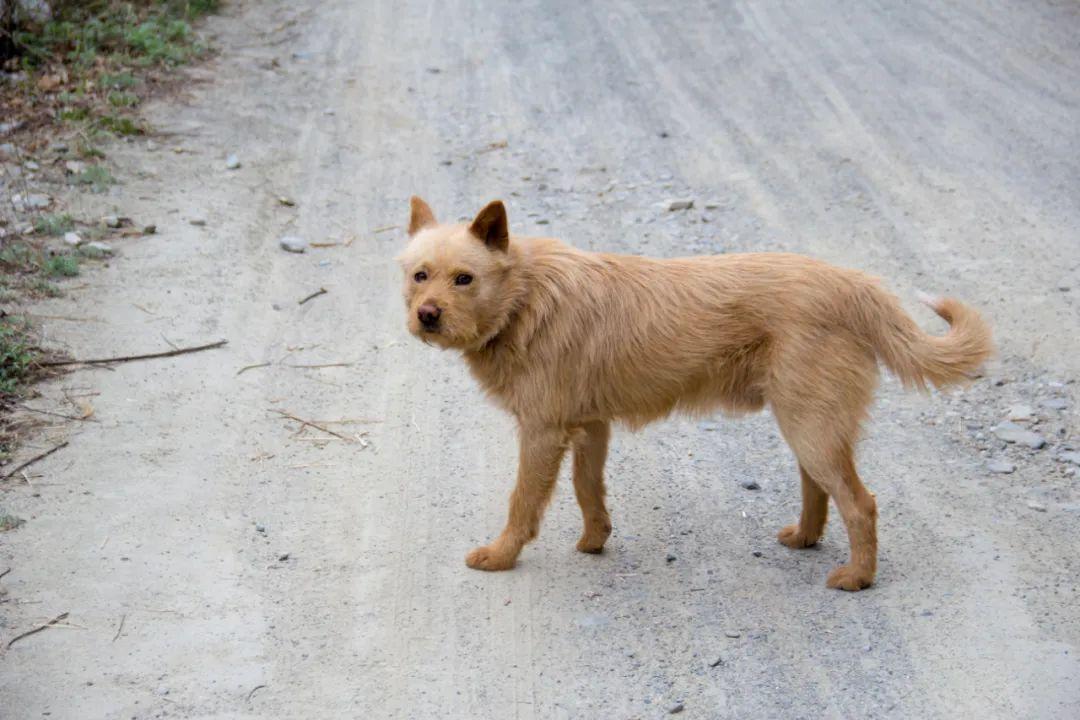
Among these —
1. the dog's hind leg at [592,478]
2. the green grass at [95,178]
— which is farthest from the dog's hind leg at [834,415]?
the green grass at [95,178]

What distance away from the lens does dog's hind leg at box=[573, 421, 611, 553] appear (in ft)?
18.6

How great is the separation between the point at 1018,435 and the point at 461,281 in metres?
3.66

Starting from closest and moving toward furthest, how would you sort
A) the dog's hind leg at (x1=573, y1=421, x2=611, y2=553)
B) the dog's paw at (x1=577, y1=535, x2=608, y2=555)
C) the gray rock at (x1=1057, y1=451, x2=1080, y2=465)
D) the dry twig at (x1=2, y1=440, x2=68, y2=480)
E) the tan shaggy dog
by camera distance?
1. the tan shaggy dog
2. the dog's hind leg at (x1=573, y1=421, x2=611, y2=553)
3. the dog's paw at (x1=577, y1=535, x2=608, y2=555)
4. the dry twig at (x1=2, y1=440, x2=68, y2=480)
5. the gray rock at (x1=1057, y1=451, x2=1080, y2=465)

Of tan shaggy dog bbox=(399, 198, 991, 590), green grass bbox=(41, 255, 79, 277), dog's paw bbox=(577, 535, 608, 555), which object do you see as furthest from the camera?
green grass bbox=(41, 255, 79, 277)

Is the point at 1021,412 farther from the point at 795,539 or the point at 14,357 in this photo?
the point at 14,357

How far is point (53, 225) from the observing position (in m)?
8.77

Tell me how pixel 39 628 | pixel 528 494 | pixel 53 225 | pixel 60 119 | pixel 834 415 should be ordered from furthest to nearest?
1. pixel 60 119
2. pixel 53 225
3. pixel 528 494
4. pixel 834 415
5. pixel 39 628

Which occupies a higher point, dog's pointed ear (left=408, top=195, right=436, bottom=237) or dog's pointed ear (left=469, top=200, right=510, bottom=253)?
dog's pointed ear (left=469, top=200, right=510, bottom=253)

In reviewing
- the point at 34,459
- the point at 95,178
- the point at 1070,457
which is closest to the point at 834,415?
the point at 1070,457

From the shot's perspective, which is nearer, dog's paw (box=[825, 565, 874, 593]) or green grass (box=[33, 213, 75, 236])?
dog's paw (box=[825, 565, 874, 593])

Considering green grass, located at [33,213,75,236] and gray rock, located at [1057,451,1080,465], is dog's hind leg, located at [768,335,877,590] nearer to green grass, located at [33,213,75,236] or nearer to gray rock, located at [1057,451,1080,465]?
gray rock, located at [1057,451,1080,465]

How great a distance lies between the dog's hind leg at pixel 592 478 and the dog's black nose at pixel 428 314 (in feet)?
3.42

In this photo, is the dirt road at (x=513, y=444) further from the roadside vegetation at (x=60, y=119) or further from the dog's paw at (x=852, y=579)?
the roadside vegetation at (x=60, y=119)

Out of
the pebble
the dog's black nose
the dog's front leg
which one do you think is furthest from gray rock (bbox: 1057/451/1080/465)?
the pebble
